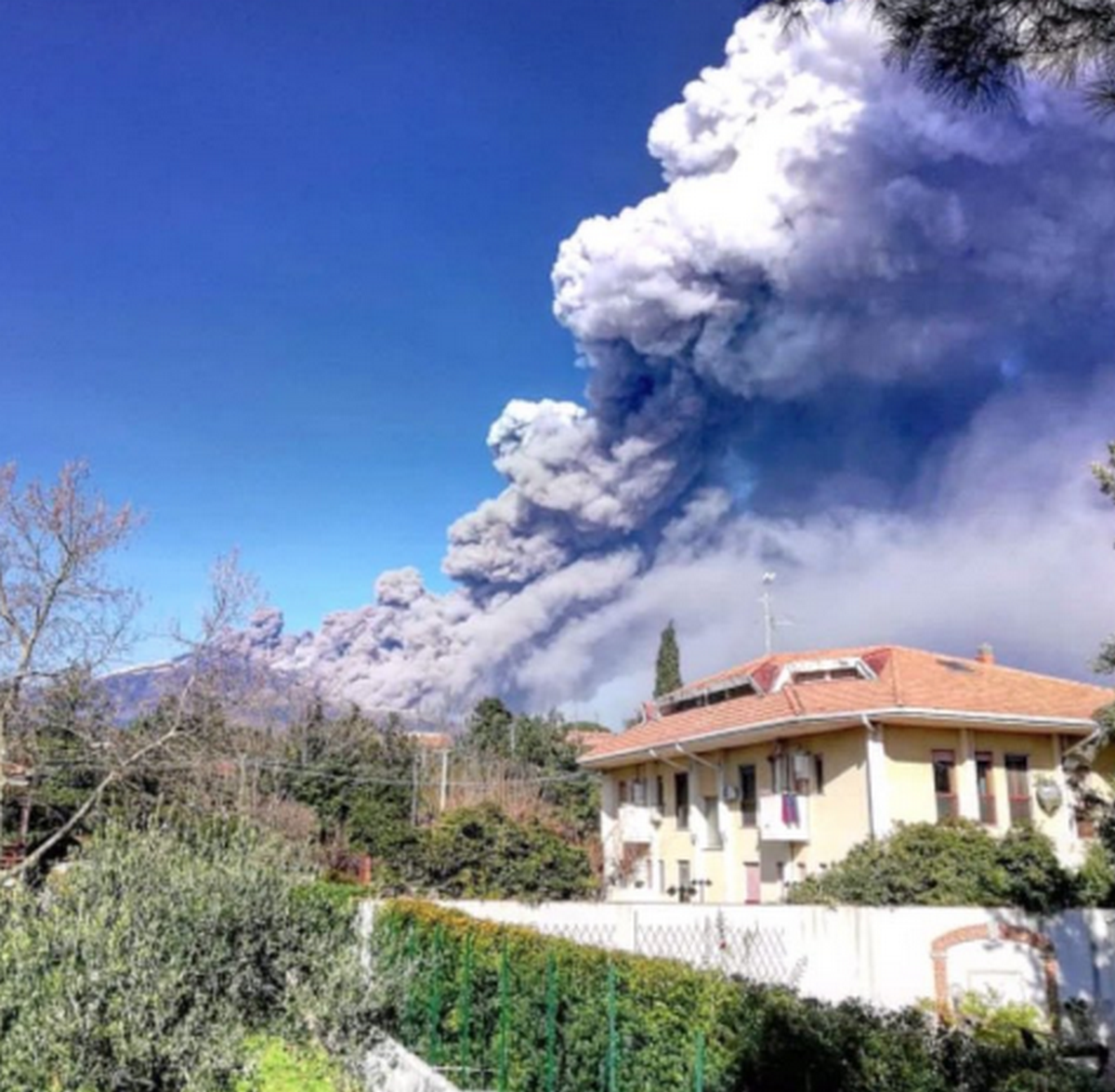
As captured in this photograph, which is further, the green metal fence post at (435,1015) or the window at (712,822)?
the window at (712,822)

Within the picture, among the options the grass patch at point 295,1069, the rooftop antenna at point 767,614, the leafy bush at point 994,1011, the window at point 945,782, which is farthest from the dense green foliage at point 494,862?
the rooftop antenna at point 767,614

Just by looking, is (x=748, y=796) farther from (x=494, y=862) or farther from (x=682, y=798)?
(x=494, y=862)

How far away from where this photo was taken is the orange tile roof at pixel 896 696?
20.5 metres

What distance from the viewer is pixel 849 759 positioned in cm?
2059

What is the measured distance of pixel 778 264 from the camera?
50.5 m

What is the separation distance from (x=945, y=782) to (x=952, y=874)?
4.47m

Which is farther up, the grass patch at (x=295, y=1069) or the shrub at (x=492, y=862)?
the shrub at (x=492, y=862)

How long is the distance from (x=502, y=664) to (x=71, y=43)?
9988 cm

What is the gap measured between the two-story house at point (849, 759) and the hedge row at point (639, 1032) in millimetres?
11924

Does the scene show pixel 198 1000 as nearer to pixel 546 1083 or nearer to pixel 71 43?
pixel 546 1083

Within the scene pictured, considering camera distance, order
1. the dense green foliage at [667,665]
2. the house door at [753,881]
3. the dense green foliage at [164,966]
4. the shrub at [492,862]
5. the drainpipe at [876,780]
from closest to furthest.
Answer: the dense green foliage at [164,966] < the drainpipe at [876,780] < the shrub at [492,862] < the house door at [753,881] < the dense green foliage at [667,665]

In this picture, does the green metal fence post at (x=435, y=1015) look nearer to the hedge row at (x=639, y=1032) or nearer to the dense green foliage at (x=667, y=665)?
the hedge row at (x=639, y=1032)

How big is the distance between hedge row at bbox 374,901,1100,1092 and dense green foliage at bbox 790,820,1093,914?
8.50m

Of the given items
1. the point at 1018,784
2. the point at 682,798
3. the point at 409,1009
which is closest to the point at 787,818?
the point at 1018,784
